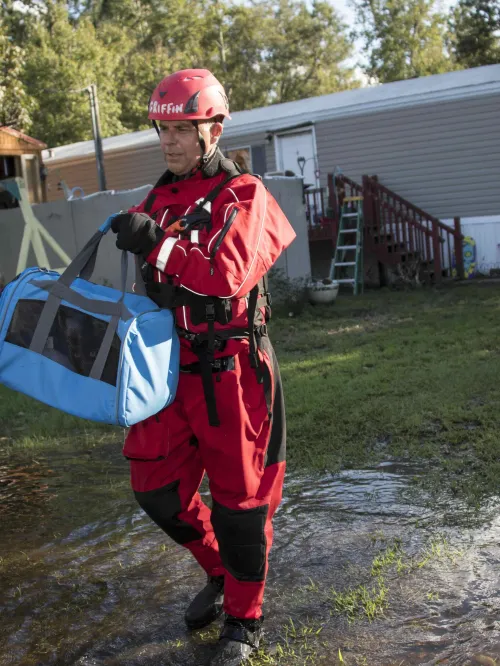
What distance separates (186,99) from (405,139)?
48.0 ft

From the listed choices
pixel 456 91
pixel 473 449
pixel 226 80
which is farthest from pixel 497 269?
pixel 226 80

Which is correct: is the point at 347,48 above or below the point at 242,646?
above

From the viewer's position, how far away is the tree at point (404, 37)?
141ft

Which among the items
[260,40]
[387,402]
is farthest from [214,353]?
[260,40]

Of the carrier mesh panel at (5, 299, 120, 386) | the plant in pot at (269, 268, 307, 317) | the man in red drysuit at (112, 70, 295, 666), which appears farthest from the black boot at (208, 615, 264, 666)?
the plant in pot at (269, 268, 307, 317)

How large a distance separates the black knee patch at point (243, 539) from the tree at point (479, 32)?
35.3 meters

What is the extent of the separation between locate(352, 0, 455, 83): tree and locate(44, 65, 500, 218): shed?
27.0 metres

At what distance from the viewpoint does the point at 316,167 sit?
17953 millimetres

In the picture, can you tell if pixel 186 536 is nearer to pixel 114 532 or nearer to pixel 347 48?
pixel 114 532

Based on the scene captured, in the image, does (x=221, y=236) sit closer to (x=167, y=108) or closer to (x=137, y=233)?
(x=137, y=233)

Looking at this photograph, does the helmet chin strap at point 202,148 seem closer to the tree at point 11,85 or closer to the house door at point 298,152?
the tree at point 11,85

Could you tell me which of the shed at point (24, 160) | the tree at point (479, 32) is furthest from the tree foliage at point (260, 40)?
the shed at point (24, 160)

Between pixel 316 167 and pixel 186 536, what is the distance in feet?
51.3

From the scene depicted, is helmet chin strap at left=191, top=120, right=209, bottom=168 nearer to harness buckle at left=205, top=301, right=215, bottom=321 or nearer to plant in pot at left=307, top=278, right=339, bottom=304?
harness buckle at left=205, top=301, right=215, bottom=321
